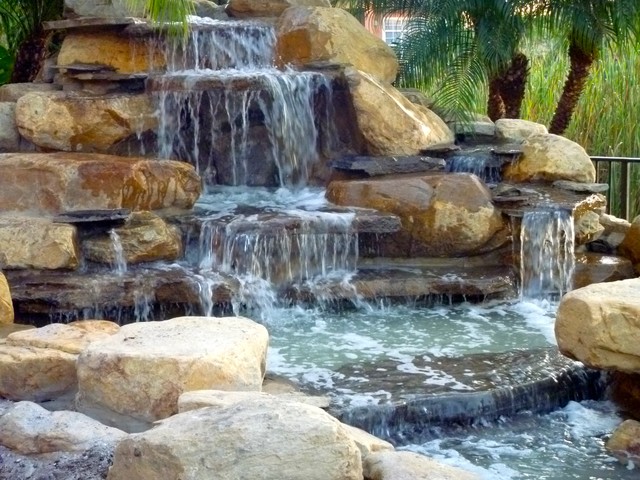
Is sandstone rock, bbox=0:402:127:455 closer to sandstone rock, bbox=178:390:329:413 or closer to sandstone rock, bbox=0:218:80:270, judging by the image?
sandstone rock, bbox=178:390:329:413

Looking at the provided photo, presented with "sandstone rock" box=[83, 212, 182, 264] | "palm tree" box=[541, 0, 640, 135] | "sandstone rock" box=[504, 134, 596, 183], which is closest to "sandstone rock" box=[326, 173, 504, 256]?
"sandstone rock" box=[504, 134, 596, 183]

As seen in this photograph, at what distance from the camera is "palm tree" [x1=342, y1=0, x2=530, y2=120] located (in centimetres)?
1103

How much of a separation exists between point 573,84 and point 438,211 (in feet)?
11.9

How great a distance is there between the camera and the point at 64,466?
4.79 meters

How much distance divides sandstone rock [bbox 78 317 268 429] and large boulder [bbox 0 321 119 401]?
507 mm

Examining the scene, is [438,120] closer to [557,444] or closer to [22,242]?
[22,242]

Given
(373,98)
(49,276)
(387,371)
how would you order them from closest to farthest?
(387,371) < (49,276) < (373,98)

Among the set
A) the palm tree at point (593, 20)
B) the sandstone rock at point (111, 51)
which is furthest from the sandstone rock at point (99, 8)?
the palm tree at point (593, 20)

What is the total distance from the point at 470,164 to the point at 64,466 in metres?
6.14

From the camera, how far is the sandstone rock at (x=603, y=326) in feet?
18.9

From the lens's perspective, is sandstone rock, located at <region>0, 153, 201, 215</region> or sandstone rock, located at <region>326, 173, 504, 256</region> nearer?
sandstone rock, located at <region>0, 153, 201, 215</region>

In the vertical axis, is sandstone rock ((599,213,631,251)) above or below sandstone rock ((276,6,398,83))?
below

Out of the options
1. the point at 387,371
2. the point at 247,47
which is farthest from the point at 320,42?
the point at 387,371

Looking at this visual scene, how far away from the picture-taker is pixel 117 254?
27.6 feet
